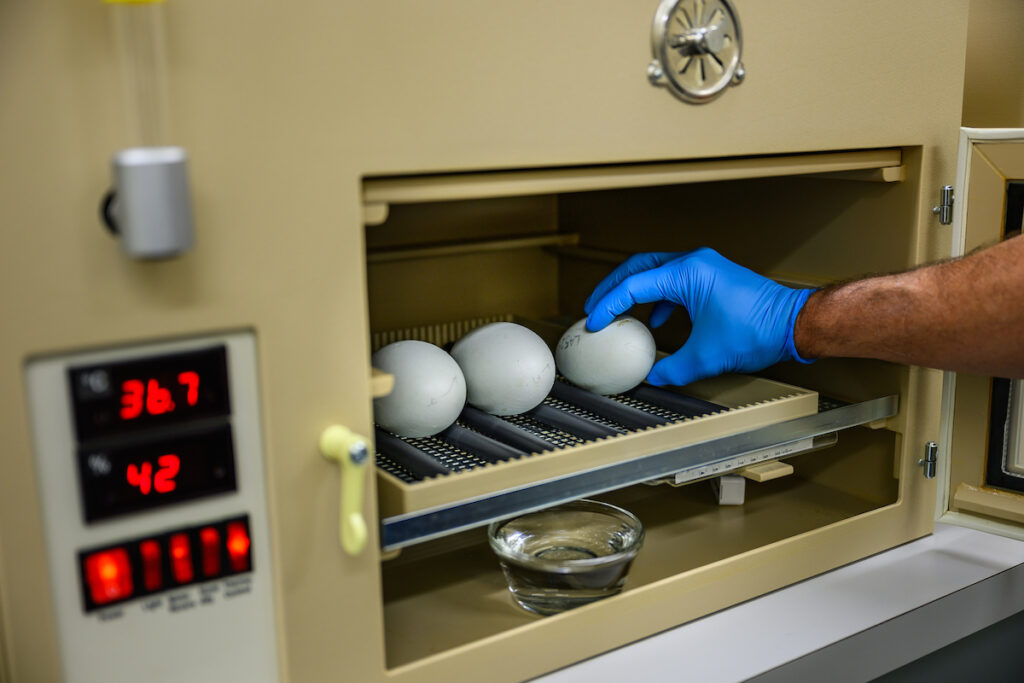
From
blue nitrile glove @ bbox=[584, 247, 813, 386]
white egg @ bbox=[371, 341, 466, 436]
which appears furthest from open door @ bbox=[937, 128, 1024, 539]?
white egg @ bbox=[371, 341, 466, 436]

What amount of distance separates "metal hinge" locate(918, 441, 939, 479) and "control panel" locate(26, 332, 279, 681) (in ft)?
3.17

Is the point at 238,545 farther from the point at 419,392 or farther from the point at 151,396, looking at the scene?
the point at 419,392

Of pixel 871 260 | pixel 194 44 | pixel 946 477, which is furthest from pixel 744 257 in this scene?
pixel 194 44

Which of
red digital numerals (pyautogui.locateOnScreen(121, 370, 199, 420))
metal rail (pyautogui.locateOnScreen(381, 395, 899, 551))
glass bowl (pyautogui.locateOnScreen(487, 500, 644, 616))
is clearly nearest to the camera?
red digital numerals (pyautogui.locateOnScreen(121, 370, 199, 420))

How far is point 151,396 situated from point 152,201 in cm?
18

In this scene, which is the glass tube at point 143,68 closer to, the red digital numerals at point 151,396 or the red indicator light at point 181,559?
the red digital numerals at point 151,396

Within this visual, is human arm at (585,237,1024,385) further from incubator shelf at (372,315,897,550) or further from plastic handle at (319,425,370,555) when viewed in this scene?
plastic handle at (319,425,370,555)

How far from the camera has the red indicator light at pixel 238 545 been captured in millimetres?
797

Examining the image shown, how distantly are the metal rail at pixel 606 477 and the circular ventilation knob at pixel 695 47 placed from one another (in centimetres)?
40

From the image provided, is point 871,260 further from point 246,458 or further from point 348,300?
point 246,458

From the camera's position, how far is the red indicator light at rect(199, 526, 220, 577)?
78cm

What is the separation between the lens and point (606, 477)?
1.01 m

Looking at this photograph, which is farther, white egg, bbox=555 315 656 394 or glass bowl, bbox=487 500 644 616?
white egg, bbox=555 315 656 394

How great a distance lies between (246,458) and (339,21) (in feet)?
1.24
